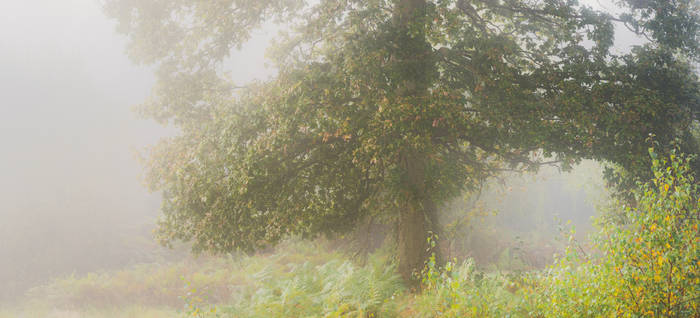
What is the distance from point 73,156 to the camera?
101ft

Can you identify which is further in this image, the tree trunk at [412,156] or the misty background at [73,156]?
the misty background at [73,156]

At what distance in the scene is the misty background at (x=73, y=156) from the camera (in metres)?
22.2

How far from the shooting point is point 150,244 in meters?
23.8

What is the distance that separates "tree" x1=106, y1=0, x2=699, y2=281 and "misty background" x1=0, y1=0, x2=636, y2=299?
1450 centimetres

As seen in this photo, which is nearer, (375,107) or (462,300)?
(462,300)

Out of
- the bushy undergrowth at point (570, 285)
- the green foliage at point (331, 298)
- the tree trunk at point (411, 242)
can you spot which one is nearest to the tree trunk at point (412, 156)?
the tree trunk at point (411, 242)

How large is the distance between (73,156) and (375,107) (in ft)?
102

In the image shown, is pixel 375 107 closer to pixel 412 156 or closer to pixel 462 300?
pixel 412 156

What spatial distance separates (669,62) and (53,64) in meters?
40.0

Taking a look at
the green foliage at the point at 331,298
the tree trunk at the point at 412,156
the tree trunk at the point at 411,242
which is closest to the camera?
the green foliage at the point at 331,298

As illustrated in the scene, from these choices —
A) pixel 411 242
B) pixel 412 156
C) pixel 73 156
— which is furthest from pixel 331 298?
pixel 73 156

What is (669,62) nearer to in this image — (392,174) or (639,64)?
(639,64)

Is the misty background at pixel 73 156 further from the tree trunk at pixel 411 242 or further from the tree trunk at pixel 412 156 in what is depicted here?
the tree trunk at pixel 412 156

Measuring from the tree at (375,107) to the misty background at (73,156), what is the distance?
1450cm
